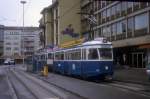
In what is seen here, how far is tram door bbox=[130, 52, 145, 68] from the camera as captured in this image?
58194mm

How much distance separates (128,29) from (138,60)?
14.8 ft

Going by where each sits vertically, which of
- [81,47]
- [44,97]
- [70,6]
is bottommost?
[44,97]

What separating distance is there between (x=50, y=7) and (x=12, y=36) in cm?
6812

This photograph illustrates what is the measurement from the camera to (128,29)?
60156 mm

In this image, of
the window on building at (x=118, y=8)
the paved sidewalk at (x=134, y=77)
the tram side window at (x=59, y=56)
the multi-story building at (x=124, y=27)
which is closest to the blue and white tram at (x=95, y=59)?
the paved sidewalk at (x=134, y=77)

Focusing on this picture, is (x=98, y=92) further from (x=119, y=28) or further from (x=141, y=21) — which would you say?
(x=119, y=28)

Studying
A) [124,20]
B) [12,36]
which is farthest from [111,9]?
[12,36]

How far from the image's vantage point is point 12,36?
6727 inches

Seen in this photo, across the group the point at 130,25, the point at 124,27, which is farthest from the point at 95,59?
the point at 124,27

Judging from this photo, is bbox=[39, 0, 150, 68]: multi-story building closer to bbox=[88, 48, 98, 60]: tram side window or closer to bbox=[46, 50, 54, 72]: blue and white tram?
bbox=[46, 50, 54, 72]: blue and white tram

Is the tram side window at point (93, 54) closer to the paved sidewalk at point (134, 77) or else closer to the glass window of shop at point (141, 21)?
the paved sidewalk at point (134, 77)

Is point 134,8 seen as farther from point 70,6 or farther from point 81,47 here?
point 70,6

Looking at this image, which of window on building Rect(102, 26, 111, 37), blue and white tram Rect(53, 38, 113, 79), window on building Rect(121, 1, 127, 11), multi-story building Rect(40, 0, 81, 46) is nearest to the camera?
blue and white tram Rect(53, 38, 113, 79)

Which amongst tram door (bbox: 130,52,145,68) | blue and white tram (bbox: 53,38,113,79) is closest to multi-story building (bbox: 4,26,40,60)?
tram door (bbox: 130,52,145,68)
